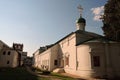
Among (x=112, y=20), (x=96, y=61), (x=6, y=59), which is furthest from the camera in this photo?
(x=6, y=59)

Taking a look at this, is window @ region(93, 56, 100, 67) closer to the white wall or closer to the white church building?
the white church building

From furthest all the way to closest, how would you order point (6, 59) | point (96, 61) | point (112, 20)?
point (6, 59) < point (112, 20) < point (96, 61)

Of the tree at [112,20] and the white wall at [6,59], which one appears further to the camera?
the white wall at [6,59]

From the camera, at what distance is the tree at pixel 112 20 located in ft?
96.8

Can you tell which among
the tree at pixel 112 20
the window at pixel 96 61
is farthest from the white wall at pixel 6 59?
the window at pixel 96 61

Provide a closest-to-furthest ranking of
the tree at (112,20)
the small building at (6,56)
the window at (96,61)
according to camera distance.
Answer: the window at (96,61)
the tree at (112,20)
the small building at (6,56)

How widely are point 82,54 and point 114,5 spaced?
45.7 feet

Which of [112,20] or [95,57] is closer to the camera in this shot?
[95,57]

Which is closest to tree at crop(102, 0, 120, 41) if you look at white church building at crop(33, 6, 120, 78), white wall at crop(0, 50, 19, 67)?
white church building at crop(33, 6, 120, 78)

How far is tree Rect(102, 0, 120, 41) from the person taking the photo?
29.5 m

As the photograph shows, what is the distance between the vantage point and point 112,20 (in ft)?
101

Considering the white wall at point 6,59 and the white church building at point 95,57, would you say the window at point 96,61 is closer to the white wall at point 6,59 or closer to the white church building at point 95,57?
the white church building at point 95,57

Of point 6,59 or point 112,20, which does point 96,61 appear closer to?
point 112,20

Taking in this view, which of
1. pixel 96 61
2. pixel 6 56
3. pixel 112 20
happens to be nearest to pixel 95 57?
pixel 96 61
